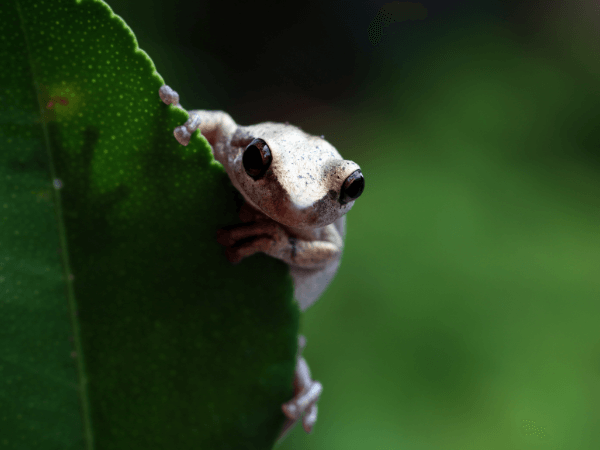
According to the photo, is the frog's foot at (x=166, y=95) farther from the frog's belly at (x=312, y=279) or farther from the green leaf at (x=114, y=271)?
the frog's belly at (x=312, y=279)

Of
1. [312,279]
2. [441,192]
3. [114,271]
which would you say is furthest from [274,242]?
[441,192]

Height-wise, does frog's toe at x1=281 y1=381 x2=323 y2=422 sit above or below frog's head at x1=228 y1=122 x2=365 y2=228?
below

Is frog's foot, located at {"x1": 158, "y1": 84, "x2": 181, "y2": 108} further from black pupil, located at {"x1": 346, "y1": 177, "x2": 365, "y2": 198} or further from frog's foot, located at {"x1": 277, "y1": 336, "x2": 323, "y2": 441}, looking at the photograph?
frog's foot, located at {"x1": 277, "y1": 336, "x2": 323, "y2": 441}

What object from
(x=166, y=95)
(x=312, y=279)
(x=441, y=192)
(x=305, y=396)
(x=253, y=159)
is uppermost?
(x=166, y=95)

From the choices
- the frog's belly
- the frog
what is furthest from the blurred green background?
the frog

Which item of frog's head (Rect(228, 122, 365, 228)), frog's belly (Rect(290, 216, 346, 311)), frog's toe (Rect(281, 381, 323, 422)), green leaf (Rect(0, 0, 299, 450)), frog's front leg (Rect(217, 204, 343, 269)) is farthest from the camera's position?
frog's belly (Rect(290, 216, 346, 311))

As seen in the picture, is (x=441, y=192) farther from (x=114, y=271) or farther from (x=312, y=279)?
(x=114, y=271)

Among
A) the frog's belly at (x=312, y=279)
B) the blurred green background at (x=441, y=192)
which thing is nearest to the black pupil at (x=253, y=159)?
the frog's belly at (x=312, y=279)
